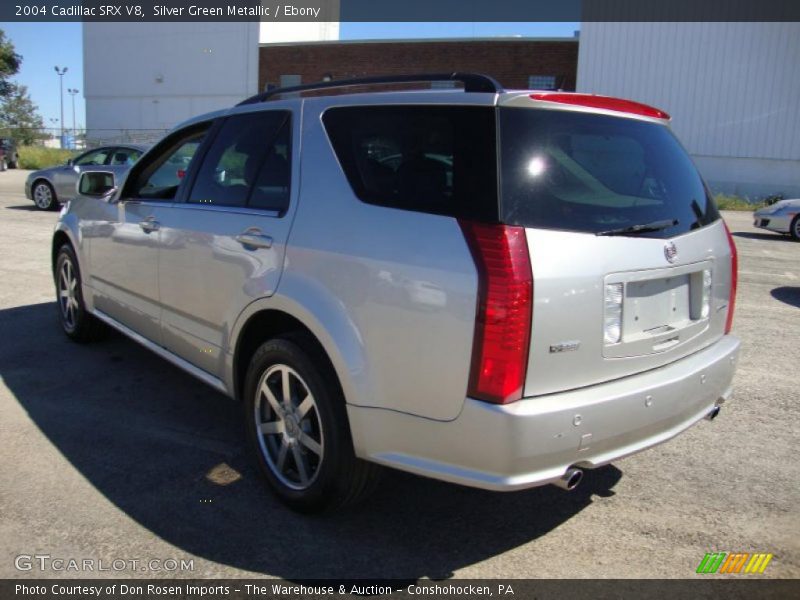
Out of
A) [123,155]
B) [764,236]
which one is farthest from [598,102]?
[764,236]

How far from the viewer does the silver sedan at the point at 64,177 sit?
1455 centimetres

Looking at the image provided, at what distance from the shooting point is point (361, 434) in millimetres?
2768

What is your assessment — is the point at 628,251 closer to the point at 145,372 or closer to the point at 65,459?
the point at 65,459

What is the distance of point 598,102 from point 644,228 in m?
0.59

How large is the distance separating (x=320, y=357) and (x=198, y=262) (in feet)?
3.75

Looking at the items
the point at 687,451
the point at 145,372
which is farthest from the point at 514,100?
the point at 145,372

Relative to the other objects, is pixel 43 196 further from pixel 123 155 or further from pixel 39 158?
pixel 39 158

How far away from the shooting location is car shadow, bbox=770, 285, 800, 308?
311 inches

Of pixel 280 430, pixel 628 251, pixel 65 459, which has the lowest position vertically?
pixel 65 459

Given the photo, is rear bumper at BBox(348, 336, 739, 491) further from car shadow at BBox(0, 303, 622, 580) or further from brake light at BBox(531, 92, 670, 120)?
brake light at BBox(531, 92, 670, 120)

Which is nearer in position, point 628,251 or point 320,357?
point 628,251

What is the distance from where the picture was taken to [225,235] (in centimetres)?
351

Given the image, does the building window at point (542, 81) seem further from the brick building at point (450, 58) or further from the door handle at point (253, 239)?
the door handle at point (253, 239)

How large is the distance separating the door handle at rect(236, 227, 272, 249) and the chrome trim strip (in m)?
0.83
